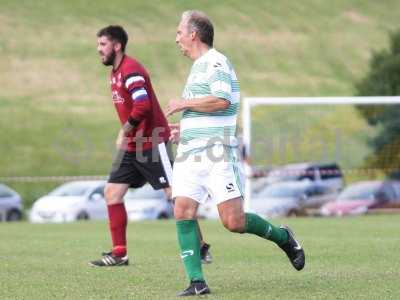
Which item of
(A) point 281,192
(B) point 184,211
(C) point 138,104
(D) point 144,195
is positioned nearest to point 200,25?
(B) point 184,211

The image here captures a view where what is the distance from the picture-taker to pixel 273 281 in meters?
9.16

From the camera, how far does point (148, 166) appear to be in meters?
11.3

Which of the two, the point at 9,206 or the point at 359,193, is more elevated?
the point at 9,206

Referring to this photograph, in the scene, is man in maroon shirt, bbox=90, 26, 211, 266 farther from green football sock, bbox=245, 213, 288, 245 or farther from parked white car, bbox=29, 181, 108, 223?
parked white car, bbox=29, 181, 108, 223

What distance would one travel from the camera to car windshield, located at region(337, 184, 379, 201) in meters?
30.0

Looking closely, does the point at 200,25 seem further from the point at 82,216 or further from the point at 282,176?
the point at 282,176

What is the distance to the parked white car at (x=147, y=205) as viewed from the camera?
1249 inches

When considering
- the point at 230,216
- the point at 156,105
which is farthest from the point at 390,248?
the point at 230,216

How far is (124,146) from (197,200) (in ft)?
9.77

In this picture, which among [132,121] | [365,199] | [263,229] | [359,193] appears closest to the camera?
[263,229]

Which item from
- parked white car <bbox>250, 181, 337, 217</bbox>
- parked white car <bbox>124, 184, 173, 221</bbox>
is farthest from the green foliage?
parked white car <bbox>124, 184, 173, 221</bbox>

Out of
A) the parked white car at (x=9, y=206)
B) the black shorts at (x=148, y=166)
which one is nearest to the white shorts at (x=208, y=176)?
the black shorts at (x=148, y=166)

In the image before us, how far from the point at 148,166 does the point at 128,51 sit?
57.3 meters

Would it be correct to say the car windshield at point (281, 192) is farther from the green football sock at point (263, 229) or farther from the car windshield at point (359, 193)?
the green football sock at point (263, 229)
